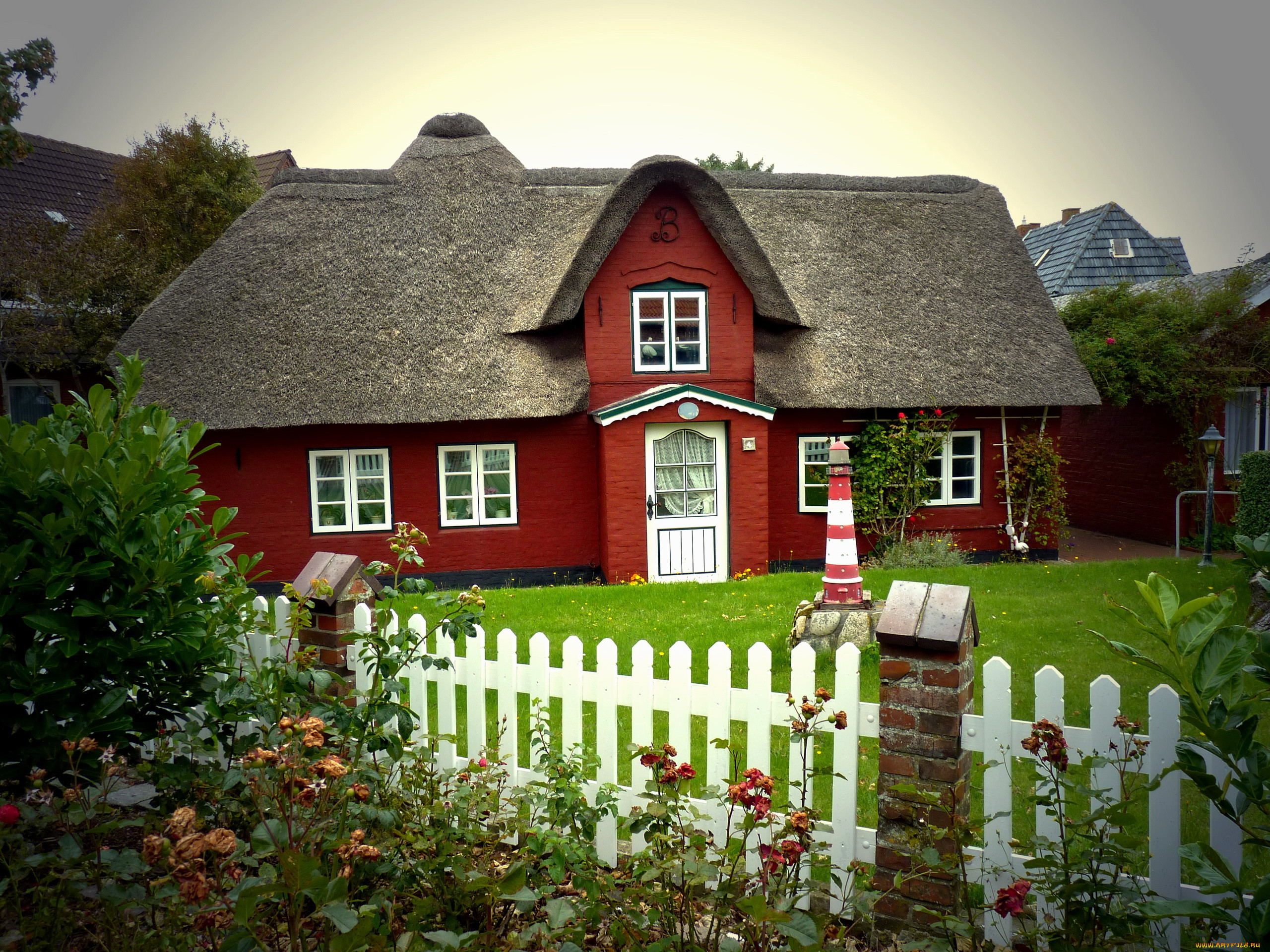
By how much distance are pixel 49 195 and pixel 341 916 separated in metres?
23.5

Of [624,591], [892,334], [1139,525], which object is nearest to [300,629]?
[624,591]

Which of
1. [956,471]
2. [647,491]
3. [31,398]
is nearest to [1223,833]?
[647,491]

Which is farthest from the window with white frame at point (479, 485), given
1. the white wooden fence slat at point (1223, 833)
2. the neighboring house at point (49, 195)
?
the white wooden fence slat at point (1223, 833)

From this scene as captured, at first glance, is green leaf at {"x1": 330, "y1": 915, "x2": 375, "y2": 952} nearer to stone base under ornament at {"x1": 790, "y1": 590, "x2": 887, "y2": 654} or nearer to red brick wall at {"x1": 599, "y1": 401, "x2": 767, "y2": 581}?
stone base under ornament at {"x1": 790, "y1": 590, "x2": 887, "y2": 654}

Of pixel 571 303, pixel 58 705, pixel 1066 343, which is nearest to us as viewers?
pixel 58 705

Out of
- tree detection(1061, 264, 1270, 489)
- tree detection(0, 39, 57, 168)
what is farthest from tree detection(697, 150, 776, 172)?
tree detection(0, 39, 57, 168)

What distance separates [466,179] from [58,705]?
1270 cm

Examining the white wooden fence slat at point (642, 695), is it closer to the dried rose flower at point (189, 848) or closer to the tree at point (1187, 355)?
the dried rose flower at point (189, 848)

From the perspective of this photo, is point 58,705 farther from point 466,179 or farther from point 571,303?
point 466,179

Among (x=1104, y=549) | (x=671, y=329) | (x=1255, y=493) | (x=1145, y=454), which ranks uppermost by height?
(x=671, y=329)

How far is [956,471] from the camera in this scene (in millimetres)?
13469

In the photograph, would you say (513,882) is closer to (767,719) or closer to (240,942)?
(240,942)

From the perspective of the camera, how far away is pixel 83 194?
67.2 feet

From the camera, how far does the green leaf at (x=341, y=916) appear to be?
1871mm
